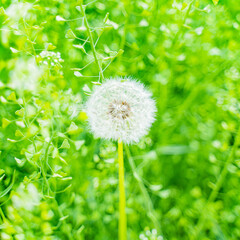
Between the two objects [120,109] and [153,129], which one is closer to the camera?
[120,109]

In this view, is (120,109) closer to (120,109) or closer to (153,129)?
(120,109)

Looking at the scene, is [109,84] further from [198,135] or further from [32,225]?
[198,135]

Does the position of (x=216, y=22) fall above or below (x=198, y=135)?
above

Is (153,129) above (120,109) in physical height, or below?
below

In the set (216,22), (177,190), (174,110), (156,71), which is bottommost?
(177,190)

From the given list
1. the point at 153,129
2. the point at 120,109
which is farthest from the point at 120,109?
the point at 153,129

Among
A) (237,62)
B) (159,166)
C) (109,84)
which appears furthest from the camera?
(159,166)

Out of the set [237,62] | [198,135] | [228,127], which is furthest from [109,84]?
[198,135]
